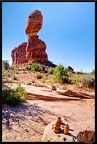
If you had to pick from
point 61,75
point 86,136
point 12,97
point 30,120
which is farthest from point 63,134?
point 61,75

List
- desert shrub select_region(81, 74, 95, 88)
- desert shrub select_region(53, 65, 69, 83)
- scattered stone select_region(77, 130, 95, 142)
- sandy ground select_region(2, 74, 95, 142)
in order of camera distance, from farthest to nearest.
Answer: desert shrub select_region(53, 65, 69, 83) < desert shrub select_region(81, 74, 95, 88) < sandy ground select_region(2, 74, 95, 142) < scattered stone select_region(77, 130, 95, 142)

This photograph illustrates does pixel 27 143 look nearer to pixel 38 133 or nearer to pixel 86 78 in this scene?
pixel 38 133

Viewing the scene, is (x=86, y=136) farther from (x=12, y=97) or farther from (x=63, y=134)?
(x=12, y=97)

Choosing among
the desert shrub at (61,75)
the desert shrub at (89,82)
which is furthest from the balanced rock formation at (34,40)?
the desert shrub at (89,82)

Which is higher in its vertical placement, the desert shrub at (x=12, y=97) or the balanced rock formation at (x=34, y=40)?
the balanced rock formation at (x=34, y=40)

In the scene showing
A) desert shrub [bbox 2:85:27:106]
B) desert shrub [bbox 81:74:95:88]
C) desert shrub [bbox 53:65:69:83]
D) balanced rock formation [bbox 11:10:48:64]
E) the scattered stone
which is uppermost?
balanced rock formation [bbox 11:10:48:64]

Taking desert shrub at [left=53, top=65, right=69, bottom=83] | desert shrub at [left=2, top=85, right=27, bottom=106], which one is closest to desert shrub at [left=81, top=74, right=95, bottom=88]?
desert shrub at [left=53, top=65, right=69, bottom=83]

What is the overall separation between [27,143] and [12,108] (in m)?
1.57

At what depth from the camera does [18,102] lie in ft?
15.3

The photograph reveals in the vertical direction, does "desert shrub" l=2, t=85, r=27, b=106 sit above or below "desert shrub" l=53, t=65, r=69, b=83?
below

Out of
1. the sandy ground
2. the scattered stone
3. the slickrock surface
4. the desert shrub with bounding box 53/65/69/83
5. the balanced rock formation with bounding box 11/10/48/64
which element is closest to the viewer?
the slickrock surface

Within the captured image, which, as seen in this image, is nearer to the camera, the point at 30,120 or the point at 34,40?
the point at 30,120

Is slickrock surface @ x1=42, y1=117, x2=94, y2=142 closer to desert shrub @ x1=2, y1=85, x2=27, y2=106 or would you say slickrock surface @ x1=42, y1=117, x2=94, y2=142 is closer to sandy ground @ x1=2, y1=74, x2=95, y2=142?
sandy ground @ x1=2, y1=74, x2=95, y2=142

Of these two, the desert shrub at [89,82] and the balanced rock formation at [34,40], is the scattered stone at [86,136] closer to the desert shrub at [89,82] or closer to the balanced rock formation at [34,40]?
the desert shrub at [89,82]
